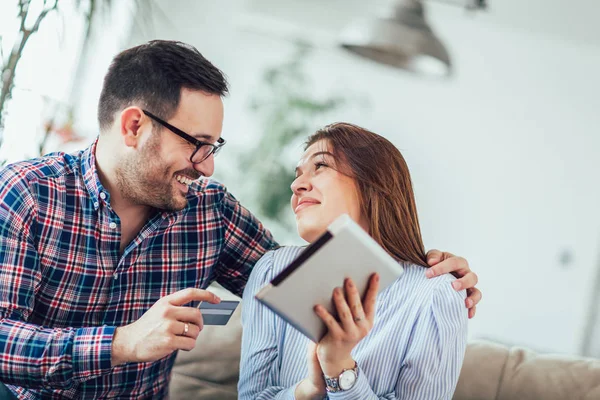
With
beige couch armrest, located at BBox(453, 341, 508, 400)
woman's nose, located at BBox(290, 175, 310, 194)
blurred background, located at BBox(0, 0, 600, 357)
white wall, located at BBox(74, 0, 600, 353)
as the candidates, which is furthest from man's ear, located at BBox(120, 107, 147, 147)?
white wall, located at BBox(74, 0, 600, 353)

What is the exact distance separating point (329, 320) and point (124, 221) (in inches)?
29.3

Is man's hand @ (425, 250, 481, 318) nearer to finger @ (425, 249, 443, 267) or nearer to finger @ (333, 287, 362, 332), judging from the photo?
finger @ (425, 249, 443, 267)

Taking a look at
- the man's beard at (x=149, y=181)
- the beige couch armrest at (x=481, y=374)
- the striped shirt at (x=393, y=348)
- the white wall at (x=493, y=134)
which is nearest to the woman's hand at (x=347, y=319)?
the striped shirt at (x=393, y=348)

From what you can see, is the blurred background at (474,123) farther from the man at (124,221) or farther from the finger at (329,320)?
the finger at (329,320)

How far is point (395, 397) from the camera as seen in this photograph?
4.33 feet

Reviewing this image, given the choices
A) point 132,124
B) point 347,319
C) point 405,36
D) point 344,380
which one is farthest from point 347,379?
point 405,36

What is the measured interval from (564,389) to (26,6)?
72.6 inches

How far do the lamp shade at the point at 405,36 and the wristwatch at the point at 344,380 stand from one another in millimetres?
1266

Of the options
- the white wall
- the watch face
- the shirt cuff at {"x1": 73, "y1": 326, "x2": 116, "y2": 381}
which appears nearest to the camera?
the watch face

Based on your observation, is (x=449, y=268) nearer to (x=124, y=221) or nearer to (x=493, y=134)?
(x=124, y=221)

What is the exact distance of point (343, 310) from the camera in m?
1.05

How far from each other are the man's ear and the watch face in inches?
31.1

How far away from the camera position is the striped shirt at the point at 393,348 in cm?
130

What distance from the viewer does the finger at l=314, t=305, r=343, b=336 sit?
105 cm
